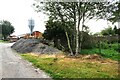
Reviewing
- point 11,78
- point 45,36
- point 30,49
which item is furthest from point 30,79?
point 45,36

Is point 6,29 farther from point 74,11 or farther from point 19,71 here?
point 19,71

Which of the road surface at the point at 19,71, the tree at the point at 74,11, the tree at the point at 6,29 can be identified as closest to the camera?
the road surface at the point at 19,71

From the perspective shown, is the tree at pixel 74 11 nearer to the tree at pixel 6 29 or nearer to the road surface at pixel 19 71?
the road surface at pixel 19 71

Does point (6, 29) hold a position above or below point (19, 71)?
above

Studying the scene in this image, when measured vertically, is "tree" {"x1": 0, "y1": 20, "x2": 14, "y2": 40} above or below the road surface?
above

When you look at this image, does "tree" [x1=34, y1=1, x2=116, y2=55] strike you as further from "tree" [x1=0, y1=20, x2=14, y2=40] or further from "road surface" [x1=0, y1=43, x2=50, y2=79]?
"tree" [x1=0, y1=20, x2=14, y2=40]

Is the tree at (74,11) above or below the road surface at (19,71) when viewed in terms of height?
above

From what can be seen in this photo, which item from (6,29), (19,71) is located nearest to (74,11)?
(19,71)

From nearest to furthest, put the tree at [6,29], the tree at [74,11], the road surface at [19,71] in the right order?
the road surface at [19,71] → the tree at [74,11] → the tree at [6,29]

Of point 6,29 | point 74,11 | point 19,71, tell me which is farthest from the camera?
point 6,29

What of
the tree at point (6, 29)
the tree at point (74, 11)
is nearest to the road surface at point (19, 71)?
the tree at point (74, 11)

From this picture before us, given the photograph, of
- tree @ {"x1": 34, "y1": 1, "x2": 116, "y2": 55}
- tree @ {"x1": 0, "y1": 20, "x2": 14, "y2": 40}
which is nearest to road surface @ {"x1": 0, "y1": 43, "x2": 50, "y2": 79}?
tree @ {"x1": 34, "y1": 1, "x2": 116, "y2": 55}

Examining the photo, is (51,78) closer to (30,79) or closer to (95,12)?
(30,79)

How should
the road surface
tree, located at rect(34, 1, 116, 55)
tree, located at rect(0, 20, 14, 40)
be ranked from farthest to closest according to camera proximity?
1. tree, located at rect(0, 20, 14, 40)
2. tree, located at rect(34, 1, 116, 55)
3. the road surface
